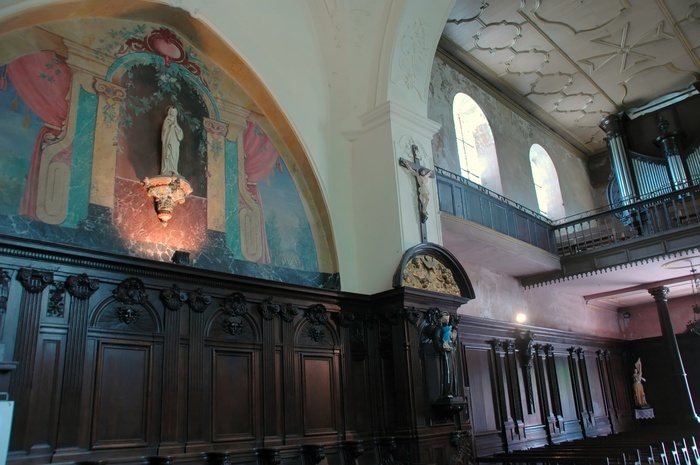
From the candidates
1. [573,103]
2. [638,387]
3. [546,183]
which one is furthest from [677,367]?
[573,103]

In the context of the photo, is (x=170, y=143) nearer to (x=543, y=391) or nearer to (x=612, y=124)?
(x=543, y=391)

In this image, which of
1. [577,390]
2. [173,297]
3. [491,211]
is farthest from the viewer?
[577,390]

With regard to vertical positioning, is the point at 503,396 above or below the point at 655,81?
below

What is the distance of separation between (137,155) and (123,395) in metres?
2.70

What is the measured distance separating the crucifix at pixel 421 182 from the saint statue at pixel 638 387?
1228cm

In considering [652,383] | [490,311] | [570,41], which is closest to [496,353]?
[490,311]

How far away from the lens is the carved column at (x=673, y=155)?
16109mm

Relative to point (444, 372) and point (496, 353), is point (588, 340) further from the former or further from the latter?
point (444, 372)

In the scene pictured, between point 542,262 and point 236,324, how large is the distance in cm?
876

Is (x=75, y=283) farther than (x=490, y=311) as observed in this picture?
No

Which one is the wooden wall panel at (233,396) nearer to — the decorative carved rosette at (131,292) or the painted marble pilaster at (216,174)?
the decorative carved rosette at (131,292)

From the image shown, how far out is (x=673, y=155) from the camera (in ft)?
54.3

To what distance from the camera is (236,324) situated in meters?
6.96

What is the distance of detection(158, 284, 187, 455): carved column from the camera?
19.6 feet
